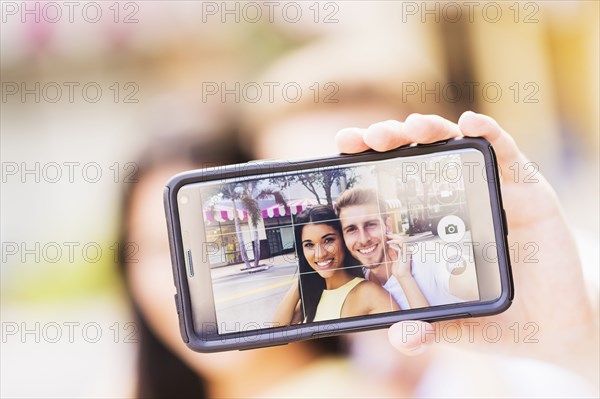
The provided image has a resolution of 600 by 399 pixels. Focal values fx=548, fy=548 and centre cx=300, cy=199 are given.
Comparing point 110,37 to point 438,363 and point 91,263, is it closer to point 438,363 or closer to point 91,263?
point 91,263

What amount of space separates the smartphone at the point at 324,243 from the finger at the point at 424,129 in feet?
0.05

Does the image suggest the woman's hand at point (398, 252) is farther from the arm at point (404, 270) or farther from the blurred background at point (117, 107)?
the blurred background at point (117, 107)

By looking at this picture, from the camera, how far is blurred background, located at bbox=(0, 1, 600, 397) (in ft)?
1.75

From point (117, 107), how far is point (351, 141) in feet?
0.93

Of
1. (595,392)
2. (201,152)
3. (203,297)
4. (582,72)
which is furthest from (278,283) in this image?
(582,72)

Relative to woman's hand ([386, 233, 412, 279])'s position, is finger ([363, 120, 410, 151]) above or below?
above

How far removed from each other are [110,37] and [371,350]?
404 mm

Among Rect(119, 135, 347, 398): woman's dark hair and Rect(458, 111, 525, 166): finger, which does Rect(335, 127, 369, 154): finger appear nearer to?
Rect(458, 111, 525, 166): finger

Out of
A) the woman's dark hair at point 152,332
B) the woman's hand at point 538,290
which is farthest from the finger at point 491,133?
the woman's dark hair at point 152,332

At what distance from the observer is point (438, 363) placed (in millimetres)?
540

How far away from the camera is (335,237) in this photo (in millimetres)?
371

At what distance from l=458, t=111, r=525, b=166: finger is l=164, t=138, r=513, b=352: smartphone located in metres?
0.03

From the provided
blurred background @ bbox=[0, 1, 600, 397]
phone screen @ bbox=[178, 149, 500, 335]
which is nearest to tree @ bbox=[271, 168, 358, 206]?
phone screen @ bbox=[178, 149, 500, 335]

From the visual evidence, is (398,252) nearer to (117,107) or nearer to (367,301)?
(367,301)
